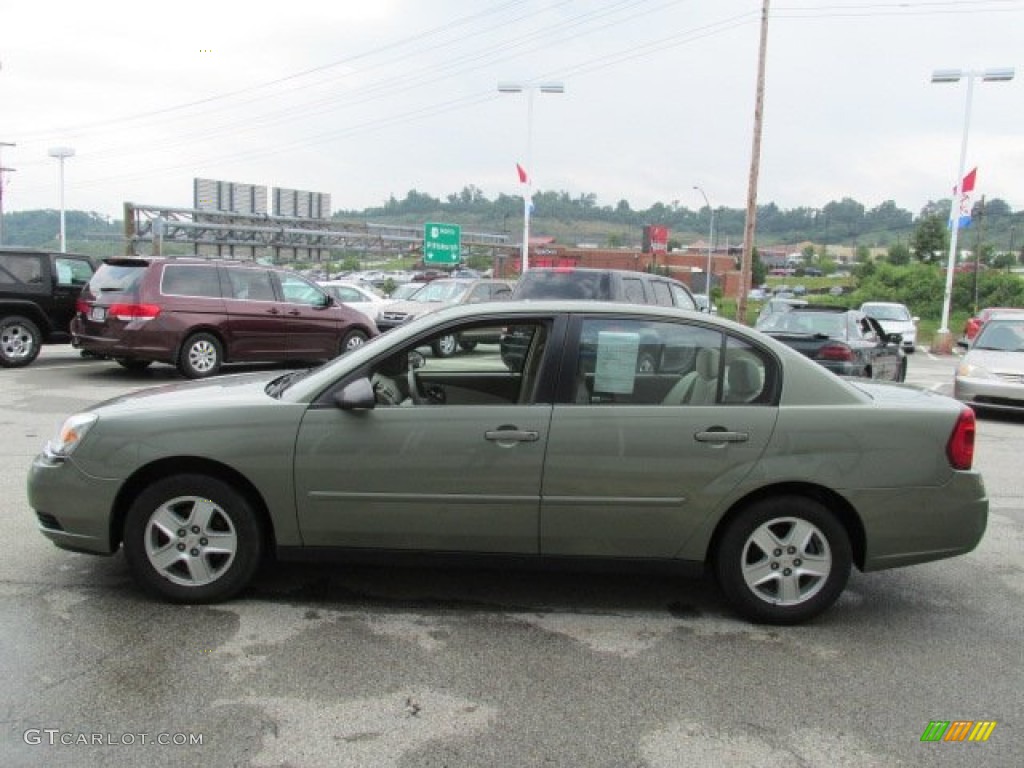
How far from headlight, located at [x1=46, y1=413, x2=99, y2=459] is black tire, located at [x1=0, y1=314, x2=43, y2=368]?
10.5m

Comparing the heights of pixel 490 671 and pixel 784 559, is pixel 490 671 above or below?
below

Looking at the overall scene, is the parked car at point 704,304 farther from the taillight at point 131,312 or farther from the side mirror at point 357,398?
the side mirror at point 357,398

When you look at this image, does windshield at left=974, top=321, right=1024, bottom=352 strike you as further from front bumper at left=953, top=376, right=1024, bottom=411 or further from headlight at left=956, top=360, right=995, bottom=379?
front bumper at left=953, top=376, right=1024, bottom=411

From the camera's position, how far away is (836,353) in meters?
11.7

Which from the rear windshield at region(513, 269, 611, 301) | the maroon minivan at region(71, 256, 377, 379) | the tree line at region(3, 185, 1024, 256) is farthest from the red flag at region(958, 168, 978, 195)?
the tree line at region(3, 185, 1024, 256)

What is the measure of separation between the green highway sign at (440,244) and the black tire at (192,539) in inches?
1257

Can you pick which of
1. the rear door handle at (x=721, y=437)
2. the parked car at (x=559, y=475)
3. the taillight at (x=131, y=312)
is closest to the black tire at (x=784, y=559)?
the parked car at (x=559, y=475)

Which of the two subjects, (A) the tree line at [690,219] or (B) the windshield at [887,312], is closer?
(B) the windshield at [887,312]

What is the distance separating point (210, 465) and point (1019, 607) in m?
4.27

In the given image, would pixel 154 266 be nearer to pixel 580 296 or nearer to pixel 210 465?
pixel 580 296

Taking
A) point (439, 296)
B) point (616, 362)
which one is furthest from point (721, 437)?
point (439, 296)

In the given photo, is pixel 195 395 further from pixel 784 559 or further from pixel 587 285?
pixel 587 285

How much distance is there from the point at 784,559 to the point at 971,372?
8879mm

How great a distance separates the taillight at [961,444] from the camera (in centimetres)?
407
